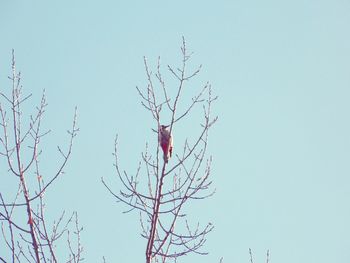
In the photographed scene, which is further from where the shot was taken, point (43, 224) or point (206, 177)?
point (206, 177)

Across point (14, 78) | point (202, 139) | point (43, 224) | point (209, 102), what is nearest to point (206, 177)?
point (202, 139)

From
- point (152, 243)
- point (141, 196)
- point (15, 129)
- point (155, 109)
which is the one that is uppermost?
point (155, 109)

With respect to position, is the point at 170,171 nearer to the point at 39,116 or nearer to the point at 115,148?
the point at 115,148

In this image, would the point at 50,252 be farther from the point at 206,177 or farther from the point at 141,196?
the point at 206,177

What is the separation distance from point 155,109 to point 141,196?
2.34 feet

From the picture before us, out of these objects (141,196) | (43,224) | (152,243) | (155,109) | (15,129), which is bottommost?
(152,243)

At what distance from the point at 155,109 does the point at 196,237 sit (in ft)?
3.63

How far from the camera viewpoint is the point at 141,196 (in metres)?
4.12

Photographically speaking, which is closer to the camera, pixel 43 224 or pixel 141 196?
pixel 43 224

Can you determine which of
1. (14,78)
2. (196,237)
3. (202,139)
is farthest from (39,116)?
(196,237)

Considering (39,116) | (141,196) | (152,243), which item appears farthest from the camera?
(39,116)

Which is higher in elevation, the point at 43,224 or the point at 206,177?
the point at 206,177

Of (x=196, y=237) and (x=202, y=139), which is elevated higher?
(x=202, y=139)

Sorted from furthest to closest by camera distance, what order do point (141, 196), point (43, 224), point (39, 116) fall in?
1. point (39, 116)
2. point (141, 196)
3. point (43, 224)
